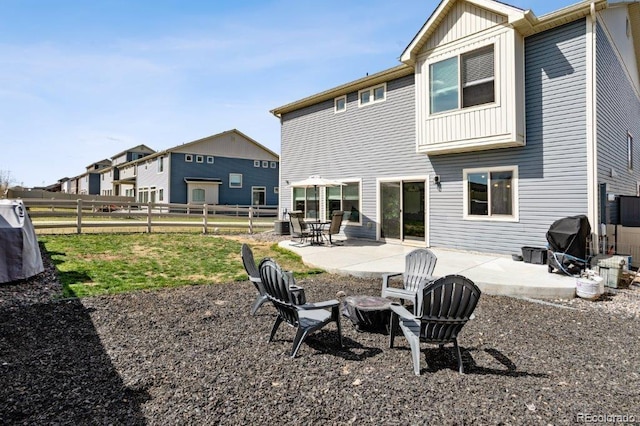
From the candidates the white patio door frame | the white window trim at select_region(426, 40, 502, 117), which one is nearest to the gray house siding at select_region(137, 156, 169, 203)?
the white patio door frame

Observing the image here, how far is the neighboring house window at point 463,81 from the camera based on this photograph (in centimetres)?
811

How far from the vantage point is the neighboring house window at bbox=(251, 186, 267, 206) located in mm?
30297

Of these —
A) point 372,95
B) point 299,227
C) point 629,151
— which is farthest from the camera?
point 372,95

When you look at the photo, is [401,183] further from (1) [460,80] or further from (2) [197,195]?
(2) [197,195]

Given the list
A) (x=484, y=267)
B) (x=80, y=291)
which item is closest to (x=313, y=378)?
(x=80, y=291)

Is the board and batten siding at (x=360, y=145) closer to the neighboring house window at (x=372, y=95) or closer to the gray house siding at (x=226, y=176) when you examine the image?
the neighboring house window at (x=372, y=95)

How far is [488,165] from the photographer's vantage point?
28.3ft

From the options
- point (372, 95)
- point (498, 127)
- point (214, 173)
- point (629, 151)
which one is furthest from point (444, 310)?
point (214, 173)

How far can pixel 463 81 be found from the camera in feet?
27.9

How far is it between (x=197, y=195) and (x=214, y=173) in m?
2.38

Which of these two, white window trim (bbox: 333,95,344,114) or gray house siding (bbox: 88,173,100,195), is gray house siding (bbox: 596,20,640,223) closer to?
white window trim (bbox: 333,95,344,114)

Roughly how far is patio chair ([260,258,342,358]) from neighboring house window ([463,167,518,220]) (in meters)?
6.69

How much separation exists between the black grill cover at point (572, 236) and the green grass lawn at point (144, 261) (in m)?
5.01

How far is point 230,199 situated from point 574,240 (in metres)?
25.9
